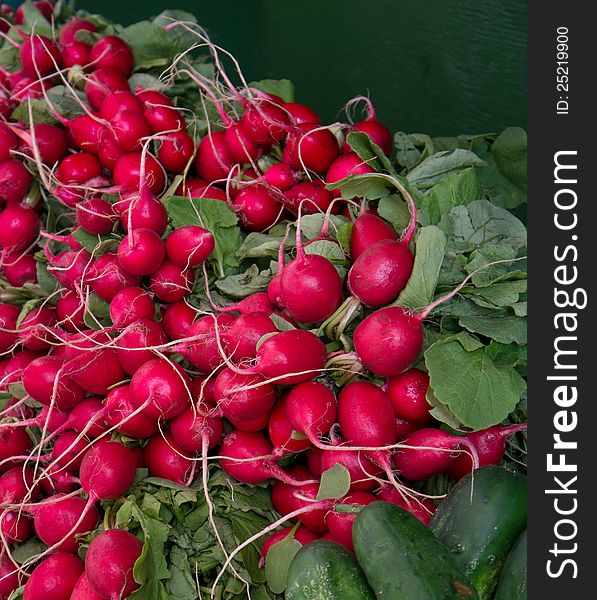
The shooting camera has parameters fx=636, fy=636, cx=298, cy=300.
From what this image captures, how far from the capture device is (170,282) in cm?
162

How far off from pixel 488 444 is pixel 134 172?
1.23 metres

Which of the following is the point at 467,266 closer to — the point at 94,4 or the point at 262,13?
the point at 262,13

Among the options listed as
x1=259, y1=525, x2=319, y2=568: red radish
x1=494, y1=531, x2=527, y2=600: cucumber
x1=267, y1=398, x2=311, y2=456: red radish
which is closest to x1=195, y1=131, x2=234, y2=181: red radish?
x1=267, y1=398, x2=311, y2=456: red radish

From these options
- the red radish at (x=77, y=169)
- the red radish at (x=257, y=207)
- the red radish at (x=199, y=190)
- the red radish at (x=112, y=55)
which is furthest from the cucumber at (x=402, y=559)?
the red radish at (x=112, y=55)

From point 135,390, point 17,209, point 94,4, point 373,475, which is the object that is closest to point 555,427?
point 373,475

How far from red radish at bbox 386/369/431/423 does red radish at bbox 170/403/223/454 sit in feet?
1.32

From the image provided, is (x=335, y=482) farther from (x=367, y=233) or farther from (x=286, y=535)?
(x=367, y=233)

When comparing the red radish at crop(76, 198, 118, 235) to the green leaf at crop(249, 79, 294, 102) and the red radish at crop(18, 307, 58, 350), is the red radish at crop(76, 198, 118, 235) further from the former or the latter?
the green leaf at crop(249, 79, 294, 102)

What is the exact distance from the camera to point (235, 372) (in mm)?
1367

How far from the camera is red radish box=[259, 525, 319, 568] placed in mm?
1355

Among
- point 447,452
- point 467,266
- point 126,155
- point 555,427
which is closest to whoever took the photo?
point 555,427

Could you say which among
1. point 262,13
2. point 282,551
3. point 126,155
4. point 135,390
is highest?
point 262,13

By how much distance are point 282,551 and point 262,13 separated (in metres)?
2.87

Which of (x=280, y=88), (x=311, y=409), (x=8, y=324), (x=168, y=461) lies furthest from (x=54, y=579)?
(x=280, y=88)
